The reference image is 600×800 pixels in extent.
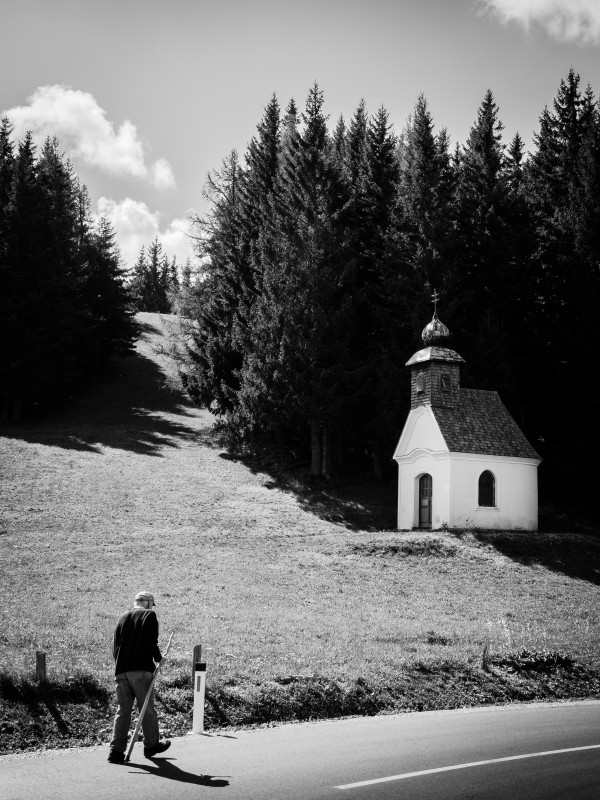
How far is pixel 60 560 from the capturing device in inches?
894

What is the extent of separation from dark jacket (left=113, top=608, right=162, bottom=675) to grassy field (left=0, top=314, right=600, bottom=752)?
239cm

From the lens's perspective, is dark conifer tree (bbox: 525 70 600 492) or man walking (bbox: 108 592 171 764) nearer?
man walking (bbox: 108 592 171 764)

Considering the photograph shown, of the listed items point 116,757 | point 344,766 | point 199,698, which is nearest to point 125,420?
point 199,698

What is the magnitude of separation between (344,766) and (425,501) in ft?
75.4

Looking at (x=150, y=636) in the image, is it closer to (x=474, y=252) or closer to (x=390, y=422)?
(x=390, y=422)

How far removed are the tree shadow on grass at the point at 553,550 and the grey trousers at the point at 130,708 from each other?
18.3m

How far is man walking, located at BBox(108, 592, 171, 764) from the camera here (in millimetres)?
8961

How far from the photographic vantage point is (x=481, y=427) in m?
31.2

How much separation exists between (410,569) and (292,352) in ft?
46.8

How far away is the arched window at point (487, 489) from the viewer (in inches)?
1193

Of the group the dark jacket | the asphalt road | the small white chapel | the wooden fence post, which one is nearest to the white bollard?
the asphalt road

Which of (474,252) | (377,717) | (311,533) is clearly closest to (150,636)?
(377,717)

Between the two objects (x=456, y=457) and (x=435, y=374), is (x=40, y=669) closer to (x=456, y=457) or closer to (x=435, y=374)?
(x=456, y=457)

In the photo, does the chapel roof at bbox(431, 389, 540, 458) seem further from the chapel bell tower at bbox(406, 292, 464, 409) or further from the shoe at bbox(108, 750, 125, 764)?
the shoe at bbox(108, 750, 125, 764)
